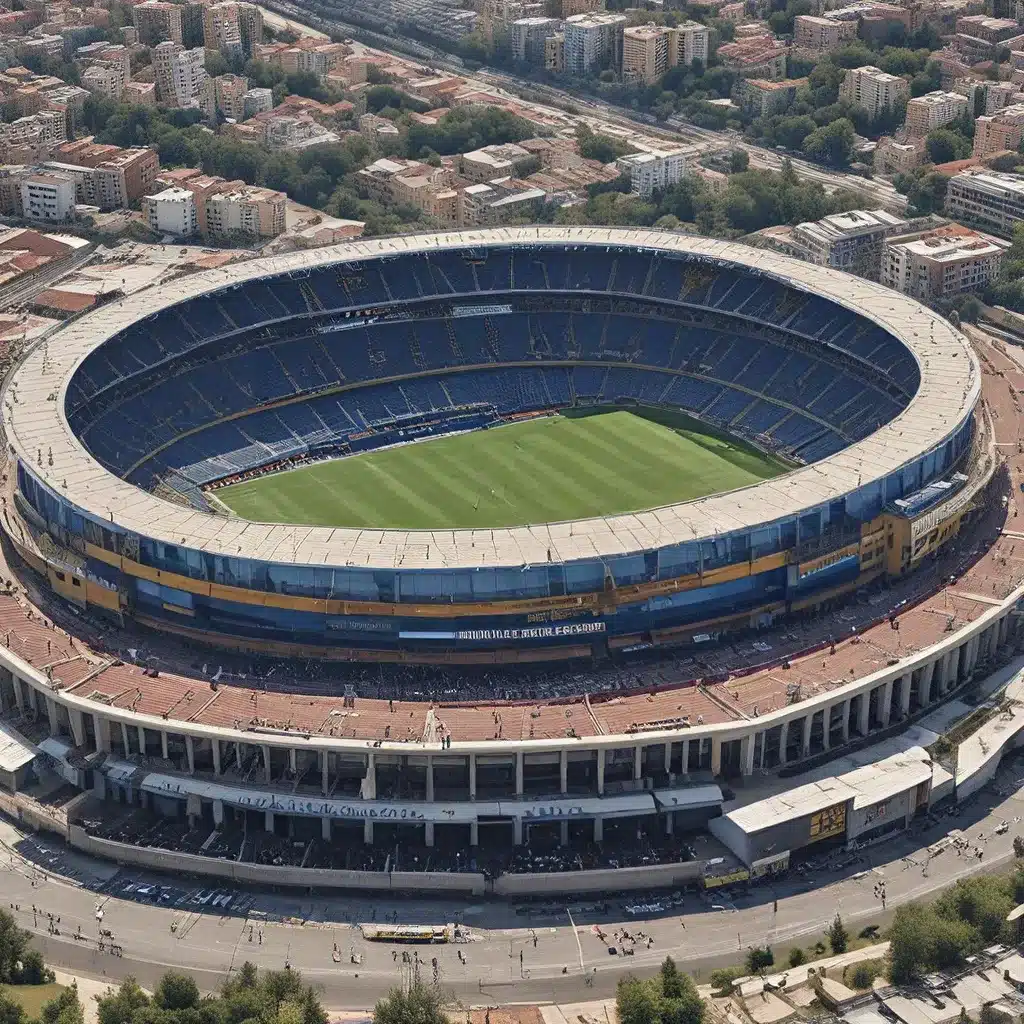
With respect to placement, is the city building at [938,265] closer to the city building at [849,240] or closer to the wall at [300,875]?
the city building at [849,240]

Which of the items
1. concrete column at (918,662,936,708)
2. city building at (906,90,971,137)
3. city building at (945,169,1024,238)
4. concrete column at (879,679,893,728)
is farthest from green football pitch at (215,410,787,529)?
city building at (906,90,971,137)

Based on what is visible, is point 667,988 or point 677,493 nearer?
point 667,988

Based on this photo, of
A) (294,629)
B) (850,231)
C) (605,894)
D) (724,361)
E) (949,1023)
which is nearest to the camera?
(949,1023)

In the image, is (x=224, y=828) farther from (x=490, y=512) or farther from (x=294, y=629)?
(x=490, y=512)

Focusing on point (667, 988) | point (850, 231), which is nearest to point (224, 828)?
point (667, 988)

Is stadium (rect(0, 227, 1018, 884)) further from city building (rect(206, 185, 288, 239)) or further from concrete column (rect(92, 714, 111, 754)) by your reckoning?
city building (rect(206, 185, 288, 239))

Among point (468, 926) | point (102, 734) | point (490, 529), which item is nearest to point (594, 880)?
point (468, 926)

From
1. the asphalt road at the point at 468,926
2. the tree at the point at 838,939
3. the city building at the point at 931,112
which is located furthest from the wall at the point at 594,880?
the city building at the point at 931,112
